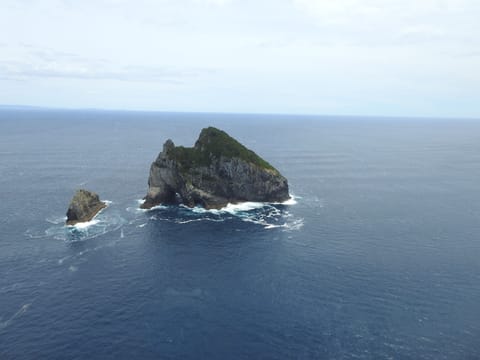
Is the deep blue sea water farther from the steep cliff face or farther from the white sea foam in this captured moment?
the steep cliff face

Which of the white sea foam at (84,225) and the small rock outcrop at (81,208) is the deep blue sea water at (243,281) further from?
the small rock outcrop at (81,208)

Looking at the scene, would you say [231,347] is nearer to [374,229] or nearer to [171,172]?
[374,229]

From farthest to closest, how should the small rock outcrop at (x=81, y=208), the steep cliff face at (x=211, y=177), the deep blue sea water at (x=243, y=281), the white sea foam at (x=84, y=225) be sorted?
the steep cliff face at (x=211, y=177), the small rock outcrop at (x=81, y=208), the white sea foam at (x=84, y=225), the deep blue sea water at (x=243, y=281)

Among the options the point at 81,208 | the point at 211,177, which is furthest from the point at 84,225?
the point at 211,177

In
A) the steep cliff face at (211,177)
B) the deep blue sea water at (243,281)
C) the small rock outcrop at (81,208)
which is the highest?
the steep cliff face at (211,177)

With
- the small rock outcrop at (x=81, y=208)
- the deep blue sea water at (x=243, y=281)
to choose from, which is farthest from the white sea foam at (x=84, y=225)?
the deep blue sea water at (x=243, y=281)

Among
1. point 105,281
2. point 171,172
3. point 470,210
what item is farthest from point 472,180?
point 105,281

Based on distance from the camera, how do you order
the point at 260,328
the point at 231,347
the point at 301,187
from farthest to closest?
the point at 301,187 → the point at 260,328 → the point at 231,347
